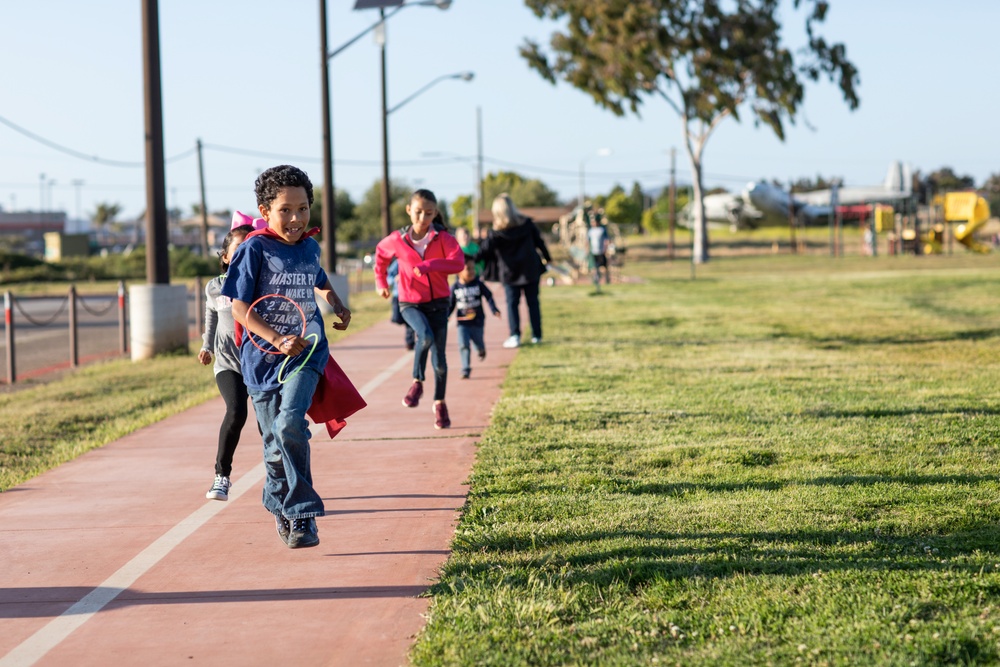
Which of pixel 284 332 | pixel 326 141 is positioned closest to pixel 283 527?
pixel 284 332

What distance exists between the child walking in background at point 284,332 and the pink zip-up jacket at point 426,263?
11.5 feet

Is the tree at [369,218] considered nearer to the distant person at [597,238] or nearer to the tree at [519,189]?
the tree at [519,189]

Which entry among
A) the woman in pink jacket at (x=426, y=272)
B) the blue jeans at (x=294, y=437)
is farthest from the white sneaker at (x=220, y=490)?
the woman in pink jacket at (x=426, y=272)

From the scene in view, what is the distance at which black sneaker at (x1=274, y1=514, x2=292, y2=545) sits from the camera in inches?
221

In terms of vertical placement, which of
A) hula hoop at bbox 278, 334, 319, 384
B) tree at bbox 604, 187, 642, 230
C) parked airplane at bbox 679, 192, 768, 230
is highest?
tree at bbox 604, 187, 642, 230

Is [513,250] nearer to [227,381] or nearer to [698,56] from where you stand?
[227,381]

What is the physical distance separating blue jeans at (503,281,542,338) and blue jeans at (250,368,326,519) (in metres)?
9.08

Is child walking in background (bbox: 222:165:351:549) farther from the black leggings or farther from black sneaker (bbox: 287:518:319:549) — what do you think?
the black leggings

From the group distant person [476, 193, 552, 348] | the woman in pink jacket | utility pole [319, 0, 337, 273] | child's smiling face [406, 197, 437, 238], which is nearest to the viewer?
child's smiling face [406, 197, 437, 238]

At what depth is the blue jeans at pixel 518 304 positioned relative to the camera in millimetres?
14688

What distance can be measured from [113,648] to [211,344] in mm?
2662

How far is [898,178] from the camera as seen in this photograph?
84875 mm

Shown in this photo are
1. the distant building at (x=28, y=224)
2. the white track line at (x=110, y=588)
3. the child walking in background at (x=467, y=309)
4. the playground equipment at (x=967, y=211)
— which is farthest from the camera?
the distant building at (x=28, y=224)

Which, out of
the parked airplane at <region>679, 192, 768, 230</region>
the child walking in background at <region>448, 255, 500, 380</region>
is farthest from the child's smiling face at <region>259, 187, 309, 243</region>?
the parked airplane at <region>679, 192, 768, 230</region>
